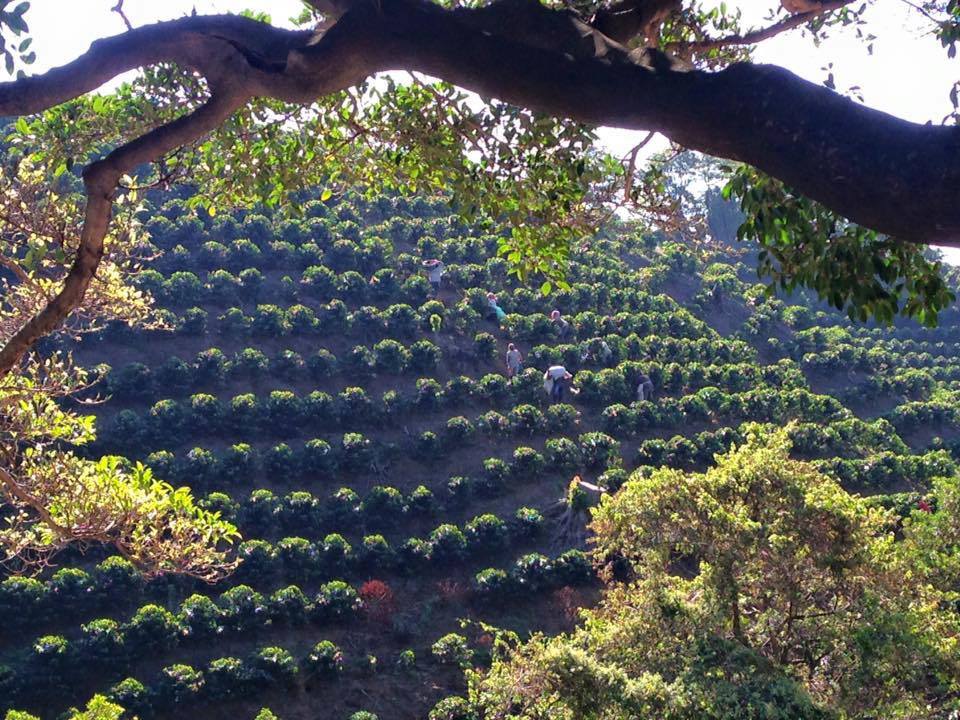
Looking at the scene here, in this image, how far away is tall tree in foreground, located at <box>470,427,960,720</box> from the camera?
255 inches

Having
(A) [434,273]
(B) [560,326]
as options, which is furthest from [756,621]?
(A) [434,273]

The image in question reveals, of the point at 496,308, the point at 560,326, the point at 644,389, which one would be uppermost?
the point at 496,308

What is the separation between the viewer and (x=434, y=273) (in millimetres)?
20531

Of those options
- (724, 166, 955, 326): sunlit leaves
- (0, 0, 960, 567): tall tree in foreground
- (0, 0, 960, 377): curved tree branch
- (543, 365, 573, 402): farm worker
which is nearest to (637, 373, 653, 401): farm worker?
(543, 365, 573, 402): farm worker

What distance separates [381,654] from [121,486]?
753 centimetres

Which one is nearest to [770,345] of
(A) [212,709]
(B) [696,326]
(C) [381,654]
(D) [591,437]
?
(B) [696,326]

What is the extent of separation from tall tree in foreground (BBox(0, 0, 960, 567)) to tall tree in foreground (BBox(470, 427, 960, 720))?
2.79m

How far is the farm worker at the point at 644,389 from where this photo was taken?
18312mm

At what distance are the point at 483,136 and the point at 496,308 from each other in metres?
14.7

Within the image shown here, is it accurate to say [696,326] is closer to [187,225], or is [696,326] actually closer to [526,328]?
[526,328]

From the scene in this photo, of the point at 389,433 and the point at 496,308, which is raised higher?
the point at 496,308

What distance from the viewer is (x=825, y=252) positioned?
3908 millimetres

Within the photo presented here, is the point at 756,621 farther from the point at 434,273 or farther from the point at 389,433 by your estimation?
the point at 434,273

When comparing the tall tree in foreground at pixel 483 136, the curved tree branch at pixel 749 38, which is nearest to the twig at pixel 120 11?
the tall tree in foreground at pixel 483 136
